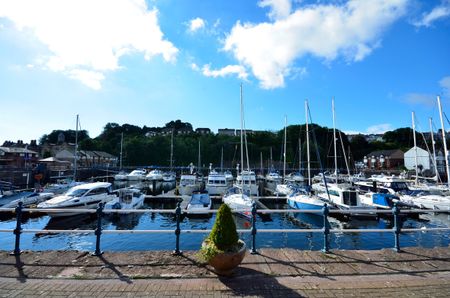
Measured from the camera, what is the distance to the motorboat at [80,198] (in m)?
24.3

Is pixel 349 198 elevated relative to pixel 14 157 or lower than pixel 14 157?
lower

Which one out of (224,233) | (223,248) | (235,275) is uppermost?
(224,233)

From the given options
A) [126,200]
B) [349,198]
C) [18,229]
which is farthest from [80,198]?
[349,198]

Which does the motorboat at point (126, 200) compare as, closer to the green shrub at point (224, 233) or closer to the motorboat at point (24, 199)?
the motorboat at point (24, 199)

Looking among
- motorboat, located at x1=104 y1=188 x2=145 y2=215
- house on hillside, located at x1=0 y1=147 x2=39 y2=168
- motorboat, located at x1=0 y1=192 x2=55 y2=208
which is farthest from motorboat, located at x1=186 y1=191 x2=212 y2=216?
house on hillside, located at x1=0 y1=147 x2=39 y2=168

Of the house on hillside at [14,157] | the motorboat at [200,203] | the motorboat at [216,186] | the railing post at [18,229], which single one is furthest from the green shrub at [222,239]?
the house on hillside at [14,157]

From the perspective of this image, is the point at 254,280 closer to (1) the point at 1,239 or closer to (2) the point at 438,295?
(2) the point at 438,295

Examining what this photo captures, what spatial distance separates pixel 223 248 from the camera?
5641mm

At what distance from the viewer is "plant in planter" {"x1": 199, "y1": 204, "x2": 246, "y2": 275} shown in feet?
18.3

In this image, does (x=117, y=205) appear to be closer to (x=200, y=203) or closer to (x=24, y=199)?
(x=200, y=203)

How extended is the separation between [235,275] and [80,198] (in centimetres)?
2449

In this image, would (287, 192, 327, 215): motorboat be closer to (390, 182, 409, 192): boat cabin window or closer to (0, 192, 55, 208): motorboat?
(390, 182, 409, 192): boat cabin window

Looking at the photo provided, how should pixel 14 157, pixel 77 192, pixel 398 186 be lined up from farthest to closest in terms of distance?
1. pixel 14 157
2. pixel 398 186
3. pixel 77 192

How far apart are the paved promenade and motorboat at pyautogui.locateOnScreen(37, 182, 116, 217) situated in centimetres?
1938
